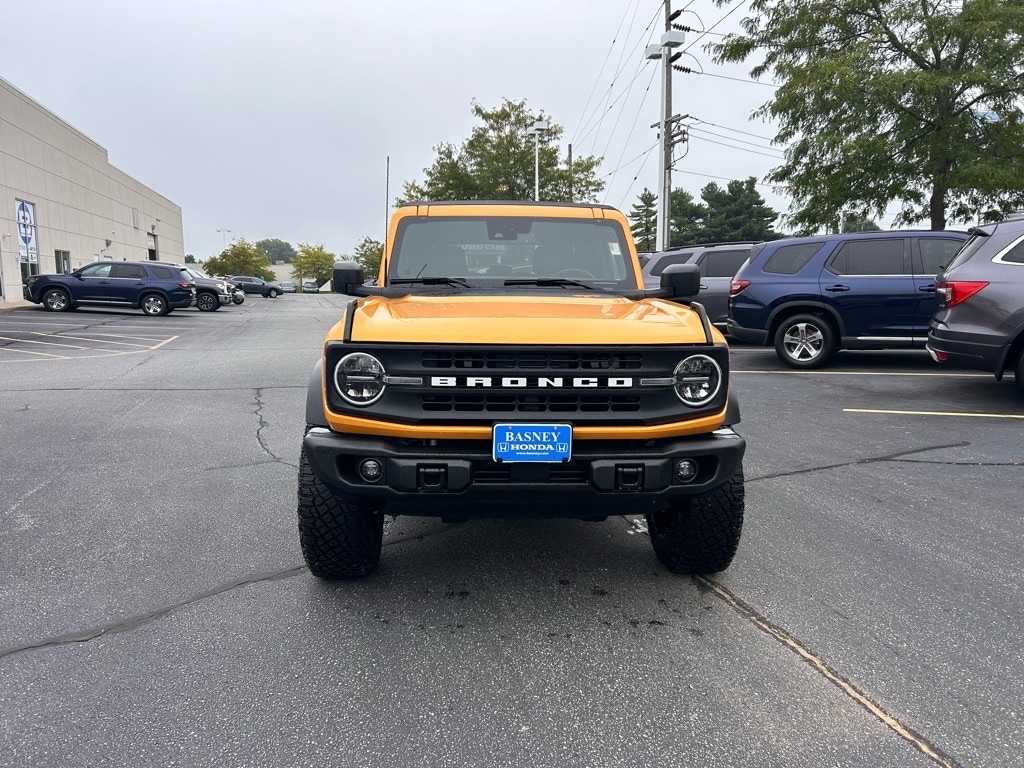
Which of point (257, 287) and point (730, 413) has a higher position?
point (257, 287)

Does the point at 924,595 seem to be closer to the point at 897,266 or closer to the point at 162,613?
the point at 162,613

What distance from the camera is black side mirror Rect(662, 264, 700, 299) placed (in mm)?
3846

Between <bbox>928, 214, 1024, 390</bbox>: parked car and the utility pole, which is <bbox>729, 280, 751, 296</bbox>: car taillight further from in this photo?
the utility pole

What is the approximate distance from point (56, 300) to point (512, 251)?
24.6 m

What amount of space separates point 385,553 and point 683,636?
163 centimetres

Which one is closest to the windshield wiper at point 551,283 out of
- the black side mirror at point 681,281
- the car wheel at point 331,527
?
the black side mirror at point 681,281

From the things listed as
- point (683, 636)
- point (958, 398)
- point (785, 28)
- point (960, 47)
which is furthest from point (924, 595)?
point (785, 28)

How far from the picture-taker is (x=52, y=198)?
120 ft

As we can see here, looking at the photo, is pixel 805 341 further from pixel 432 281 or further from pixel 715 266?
pixel 432 281

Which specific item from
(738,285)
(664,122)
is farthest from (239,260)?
(738,285)

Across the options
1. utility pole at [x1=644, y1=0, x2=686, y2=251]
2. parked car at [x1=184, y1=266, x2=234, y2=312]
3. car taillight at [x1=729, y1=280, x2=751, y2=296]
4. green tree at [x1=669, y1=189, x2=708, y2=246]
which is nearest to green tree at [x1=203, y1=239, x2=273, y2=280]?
green tree at [x1=669, y1=189, x2=708, y2=246]

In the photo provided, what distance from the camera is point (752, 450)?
19.5ft

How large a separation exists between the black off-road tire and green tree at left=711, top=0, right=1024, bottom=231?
1458 centimetres

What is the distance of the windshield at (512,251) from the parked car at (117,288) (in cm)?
2263
